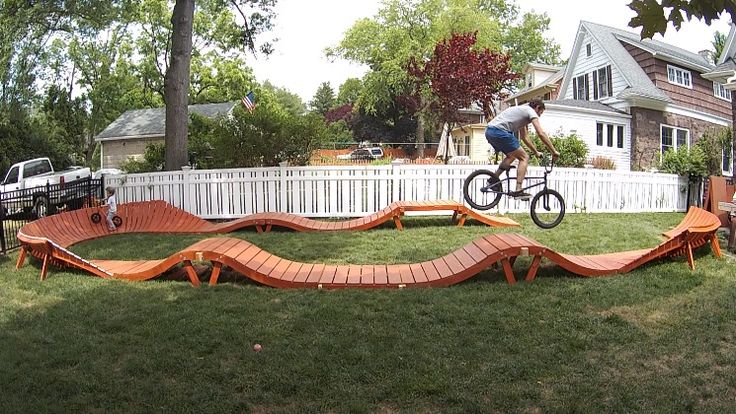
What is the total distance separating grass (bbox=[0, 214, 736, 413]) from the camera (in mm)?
4020

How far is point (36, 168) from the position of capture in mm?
19938

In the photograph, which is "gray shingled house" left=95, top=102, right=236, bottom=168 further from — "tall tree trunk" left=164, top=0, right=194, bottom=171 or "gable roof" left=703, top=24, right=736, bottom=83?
"gable roof" left=703, top=24, right=736, bottom=83

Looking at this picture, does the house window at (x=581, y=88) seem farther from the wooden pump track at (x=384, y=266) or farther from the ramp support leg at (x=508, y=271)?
the ramp support leg at (x=508, y=271)

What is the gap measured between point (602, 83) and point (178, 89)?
21500 mm

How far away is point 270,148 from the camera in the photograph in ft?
46.7

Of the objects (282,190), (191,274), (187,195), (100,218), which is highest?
(282,190)

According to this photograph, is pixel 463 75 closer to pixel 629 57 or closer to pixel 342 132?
pixel 629 57

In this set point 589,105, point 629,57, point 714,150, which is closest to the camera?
point 714,150

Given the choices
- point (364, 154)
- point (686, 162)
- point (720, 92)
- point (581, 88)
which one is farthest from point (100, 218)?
point (720, 92)

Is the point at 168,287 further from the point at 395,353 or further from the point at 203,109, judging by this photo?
the point at 203,109

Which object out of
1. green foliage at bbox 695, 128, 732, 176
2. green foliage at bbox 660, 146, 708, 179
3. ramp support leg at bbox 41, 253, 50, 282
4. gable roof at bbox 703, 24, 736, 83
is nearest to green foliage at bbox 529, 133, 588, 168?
green foliage at bbox 660, 146, 708, 179

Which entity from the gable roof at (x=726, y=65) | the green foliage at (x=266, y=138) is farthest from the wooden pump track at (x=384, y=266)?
the gable roof at (x=726, y=65)

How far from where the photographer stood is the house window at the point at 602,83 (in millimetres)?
27250

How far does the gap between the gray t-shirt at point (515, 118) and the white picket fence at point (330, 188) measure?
5.91 m
